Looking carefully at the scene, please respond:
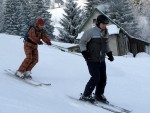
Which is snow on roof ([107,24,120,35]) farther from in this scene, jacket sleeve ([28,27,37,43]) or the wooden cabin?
jacket sleeve ([28,27,37,43])

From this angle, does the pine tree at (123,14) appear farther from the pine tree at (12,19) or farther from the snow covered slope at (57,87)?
the snow covered slope at (57,87)

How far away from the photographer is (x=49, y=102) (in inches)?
300

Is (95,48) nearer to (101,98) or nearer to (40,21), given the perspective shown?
(101,98)

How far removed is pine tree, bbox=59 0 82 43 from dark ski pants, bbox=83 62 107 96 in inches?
1944

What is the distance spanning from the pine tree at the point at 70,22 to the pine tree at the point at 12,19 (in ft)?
29.5

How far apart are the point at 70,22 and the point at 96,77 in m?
50.5

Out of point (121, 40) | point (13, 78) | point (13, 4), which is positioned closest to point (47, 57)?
point (13, 78)

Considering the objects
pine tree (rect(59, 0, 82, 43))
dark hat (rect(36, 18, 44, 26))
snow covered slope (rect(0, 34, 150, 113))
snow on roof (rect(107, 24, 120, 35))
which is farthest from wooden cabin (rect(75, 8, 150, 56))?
dark hat (rect(36, 18, 44, 26))

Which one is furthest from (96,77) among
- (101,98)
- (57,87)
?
(57,87)

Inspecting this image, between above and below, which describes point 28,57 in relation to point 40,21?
below

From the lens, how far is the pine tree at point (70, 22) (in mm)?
58344

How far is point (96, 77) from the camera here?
27.7 feet

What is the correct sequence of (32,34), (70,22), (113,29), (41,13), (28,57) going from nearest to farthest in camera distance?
(32,34) < (28,57) < (113,29) < (70,22) < (41,13)

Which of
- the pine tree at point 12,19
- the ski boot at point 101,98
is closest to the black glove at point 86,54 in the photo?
the ski boot at point 101,98
